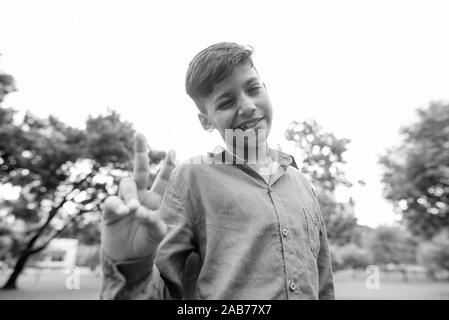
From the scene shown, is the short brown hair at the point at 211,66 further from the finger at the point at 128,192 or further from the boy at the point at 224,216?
the finger at the point at 128,192

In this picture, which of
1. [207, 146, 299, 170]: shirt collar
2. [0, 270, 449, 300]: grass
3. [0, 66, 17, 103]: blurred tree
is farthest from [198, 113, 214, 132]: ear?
[0, 66, 17, 103]: blurred tree

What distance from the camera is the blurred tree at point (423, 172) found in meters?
15.4

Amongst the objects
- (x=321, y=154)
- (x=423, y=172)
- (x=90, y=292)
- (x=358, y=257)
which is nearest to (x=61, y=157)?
(x=90, y=292)

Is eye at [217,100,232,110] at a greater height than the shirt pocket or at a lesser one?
greater

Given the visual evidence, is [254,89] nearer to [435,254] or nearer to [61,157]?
[61,157]

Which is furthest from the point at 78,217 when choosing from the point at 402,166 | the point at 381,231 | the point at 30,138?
the point at 381,231

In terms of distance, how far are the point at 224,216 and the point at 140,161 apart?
1.48 feet

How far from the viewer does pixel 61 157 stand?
54.2 ft

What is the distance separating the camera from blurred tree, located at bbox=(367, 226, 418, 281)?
126 feet

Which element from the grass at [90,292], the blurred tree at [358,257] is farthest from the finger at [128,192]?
the blurred tree at [358,257]

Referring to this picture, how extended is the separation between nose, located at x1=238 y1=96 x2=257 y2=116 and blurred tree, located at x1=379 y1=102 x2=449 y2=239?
15.6m

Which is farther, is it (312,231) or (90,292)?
(90,292)

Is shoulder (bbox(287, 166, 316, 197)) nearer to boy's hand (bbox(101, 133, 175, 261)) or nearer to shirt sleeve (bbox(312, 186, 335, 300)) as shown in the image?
shirt sleeve (bbox(312, 186, 335, 300))
